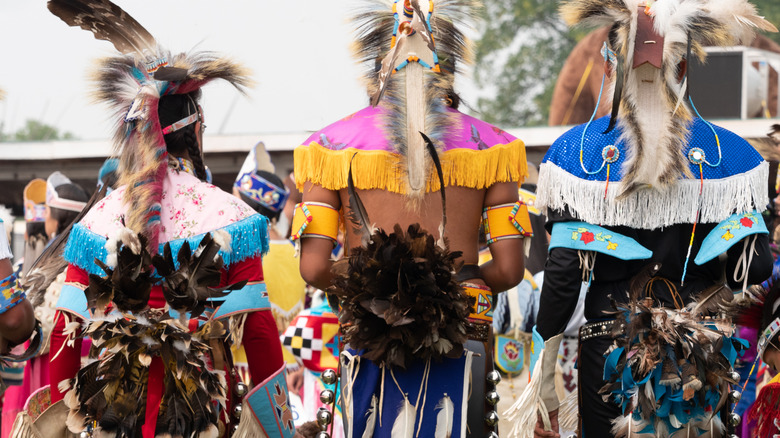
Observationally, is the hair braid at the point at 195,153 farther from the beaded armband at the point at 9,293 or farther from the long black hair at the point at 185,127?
the beaded armband at the point at 9,293

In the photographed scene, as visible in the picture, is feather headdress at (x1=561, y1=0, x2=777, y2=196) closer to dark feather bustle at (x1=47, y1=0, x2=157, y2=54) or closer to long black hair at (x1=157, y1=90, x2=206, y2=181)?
long black hair at (x1=157, y1=90, x2=206, y2=181)

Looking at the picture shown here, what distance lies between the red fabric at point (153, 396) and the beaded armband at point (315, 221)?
2.41ft

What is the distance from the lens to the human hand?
11.6 ft

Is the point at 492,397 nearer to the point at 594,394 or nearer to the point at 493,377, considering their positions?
the point at 493,377

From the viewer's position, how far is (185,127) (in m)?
3.61

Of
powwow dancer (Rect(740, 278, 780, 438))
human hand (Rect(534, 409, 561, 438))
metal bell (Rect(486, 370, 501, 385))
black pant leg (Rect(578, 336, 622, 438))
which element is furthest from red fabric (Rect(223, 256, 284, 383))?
powwow dancer (Rect(740, 278, 780, 438))

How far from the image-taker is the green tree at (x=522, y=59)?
2780cm

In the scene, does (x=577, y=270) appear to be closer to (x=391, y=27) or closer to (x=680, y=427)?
(x=680, y=427)

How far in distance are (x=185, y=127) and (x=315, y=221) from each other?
0.60 meters

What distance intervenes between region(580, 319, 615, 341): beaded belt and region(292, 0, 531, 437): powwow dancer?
1.14 feet

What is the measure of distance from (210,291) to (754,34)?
2190 mm

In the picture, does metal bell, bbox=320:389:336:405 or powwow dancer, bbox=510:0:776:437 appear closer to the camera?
metal bell, bbox=320:389:336:405

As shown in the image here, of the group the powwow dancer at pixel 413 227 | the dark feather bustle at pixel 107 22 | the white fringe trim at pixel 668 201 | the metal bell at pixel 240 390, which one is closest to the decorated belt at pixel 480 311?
the powwow dancer at pixel 413 227

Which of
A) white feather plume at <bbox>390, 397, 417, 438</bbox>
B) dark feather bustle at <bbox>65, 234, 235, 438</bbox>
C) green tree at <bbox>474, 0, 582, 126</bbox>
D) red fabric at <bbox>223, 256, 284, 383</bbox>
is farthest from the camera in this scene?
green tree at <bbox>474, 0, 582, 126</bbox>
